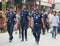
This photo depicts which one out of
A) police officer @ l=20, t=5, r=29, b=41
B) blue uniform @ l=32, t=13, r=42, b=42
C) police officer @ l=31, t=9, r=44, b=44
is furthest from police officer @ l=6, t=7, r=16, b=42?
blue uniform @ l=32, t=13, r=42, b=42

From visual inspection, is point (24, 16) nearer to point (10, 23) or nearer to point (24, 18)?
point (24, 18)

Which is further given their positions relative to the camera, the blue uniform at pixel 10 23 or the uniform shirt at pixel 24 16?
the uniform shirt at pixel 24 16

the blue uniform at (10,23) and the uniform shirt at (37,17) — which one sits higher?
the uniform shirt at (37,17)

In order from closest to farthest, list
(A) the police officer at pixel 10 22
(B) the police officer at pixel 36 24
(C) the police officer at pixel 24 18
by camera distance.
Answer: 1. (B) the police officer at pixel 36 24
2. (A) the police officer at pixel 10 22
3. (C) the police officer at pixel 24 18

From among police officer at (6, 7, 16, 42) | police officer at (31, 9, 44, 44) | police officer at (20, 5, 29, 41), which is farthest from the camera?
police officer at (20, 5, 29, 41)

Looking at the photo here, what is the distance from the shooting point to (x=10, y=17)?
17438 mm

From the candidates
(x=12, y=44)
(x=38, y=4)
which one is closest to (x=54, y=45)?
(x=12, y=44)

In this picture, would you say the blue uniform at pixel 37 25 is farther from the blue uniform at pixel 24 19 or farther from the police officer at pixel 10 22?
the police officer at pixel 10 22

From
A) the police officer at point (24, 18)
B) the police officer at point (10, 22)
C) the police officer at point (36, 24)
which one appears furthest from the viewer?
the police officer at point (24, 18)

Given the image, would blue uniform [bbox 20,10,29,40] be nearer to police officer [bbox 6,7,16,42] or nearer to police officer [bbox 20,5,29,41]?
police officer [bbox 20,5,29,41]

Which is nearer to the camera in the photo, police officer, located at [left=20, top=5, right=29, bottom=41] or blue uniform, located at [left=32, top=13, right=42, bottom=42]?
blue uniform, located at [left=32, top=13, right=42, bottom=42]

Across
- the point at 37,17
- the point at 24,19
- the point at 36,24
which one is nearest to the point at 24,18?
the point at 24,19

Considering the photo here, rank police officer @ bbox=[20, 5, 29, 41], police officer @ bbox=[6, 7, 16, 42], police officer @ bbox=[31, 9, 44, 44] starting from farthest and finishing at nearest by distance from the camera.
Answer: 1. police officer @ bbox=[20, 5, 29, 41]
2. police officer @ bbox=[6, 7, 16, 42]
3. police officer @ bbox=[31, 9, 44, 44]

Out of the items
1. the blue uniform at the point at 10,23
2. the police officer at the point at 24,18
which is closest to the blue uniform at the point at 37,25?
the police officer at the point at 24,18
